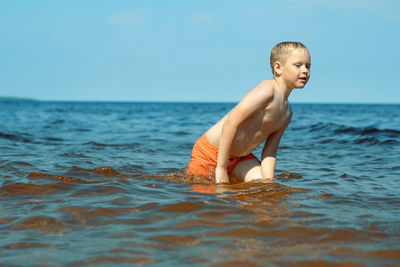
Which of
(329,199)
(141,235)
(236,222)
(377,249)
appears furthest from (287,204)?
(141,235)

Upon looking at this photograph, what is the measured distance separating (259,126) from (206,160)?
29.7 inches

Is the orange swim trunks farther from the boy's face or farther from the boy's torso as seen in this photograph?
the boy's face

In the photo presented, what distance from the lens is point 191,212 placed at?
10.5 ft

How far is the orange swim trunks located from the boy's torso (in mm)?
148

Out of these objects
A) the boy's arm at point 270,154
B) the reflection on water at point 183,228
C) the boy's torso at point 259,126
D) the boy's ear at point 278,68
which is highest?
the boy's ear at point 278,68

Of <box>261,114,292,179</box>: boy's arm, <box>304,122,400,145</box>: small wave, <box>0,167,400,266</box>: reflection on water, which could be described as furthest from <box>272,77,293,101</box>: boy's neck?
<box>304,122,400,145</box>: small wave

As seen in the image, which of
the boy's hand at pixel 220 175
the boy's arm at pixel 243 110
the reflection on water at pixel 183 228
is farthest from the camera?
the boy's hand at pixel 220 175

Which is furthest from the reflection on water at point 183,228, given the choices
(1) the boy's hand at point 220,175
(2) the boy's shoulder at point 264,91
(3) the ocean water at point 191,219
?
(2) the boy's shoulder at point 264,91

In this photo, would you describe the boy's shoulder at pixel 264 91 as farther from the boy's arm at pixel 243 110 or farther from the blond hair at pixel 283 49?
the blond hair at pixel 283 49

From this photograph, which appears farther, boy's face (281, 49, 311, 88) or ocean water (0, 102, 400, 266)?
boy's face (281, 49, 311, 88)

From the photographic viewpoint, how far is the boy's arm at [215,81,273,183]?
3973mm

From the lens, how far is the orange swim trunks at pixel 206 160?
15.4ft

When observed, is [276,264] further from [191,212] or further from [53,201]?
[53,201]

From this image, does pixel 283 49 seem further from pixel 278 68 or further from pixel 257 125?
pixel 257 125
